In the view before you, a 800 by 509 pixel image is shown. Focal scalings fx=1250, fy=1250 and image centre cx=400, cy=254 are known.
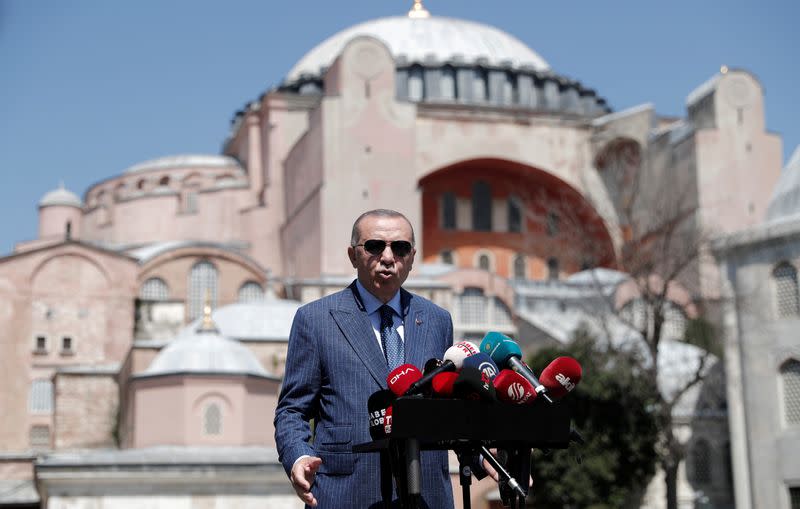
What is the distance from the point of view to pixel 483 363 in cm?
376

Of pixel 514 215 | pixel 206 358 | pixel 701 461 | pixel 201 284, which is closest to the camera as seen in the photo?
pixel 206 358

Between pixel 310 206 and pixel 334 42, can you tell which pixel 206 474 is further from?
pixel 334 42

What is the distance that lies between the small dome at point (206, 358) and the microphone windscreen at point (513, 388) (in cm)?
2263

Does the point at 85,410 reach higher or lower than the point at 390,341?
higher

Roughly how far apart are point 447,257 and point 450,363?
121 ft

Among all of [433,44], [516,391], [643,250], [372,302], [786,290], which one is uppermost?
[433,44]

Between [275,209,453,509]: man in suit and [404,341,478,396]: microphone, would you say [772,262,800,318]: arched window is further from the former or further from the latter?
[404,341,478,396]: microphone

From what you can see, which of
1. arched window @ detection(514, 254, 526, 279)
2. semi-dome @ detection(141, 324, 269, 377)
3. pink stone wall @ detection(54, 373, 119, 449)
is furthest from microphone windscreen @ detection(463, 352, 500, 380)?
arched window @ detection(514, 254, 526, 279)

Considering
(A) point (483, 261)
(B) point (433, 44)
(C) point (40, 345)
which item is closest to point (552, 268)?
(A) point (483, 261)

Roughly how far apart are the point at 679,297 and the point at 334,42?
60.1ft

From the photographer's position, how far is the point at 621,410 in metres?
26.7

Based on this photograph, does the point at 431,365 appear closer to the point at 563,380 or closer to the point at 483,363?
the point at 483,363

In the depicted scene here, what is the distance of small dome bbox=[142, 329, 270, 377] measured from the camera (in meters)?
26.1

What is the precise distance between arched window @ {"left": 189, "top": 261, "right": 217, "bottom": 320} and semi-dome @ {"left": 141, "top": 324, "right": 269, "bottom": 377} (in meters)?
9.88
